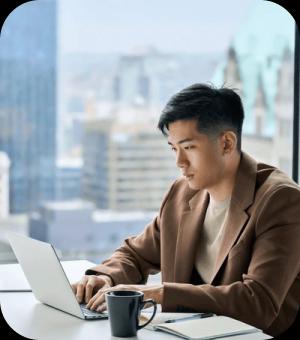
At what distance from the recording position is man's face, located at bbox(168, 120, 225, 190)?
227 cm

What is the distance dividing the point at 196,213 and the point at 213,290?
0.47 metres

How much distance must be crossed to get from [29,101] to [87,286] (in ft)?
8.04

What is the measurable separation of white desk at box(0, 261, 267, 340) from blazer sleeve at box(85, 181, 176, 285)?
352 millimetres

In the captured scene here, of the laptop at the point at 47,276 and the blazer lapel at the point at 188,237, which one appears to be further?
the blazer lapel at the point at 188,237

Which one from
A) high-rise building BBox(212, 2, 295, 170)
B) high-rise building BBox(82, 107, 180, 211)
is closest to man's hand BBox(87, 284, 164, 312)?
high-rise building BBox(212, 2, 295, 170)

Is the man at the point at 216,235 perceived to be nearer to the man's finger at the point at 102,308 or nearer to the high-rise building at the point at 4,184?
the man's finger at the point at 102,308

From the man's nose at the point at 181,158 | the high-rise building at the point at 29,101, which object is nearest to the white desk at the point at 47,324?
the man's nose at the point at 181,158

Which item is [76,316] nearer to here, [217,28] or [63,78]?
[63,78]

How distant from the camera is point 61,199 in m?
4.66

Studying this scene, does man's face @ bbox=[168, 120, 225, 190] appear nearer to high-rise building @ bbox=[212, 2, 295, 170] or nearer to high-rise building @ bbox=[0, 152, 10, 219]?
high-rise building @ bbox=[212, 2, 295, 170]

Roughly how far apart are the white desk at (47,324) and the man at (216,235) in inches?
4.2

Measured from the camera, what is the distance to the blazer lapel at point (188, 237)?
7.69 feet

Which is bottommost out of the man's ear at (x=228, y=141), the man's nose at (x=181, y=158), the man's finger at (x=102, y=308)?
the man's finger at (x=102, y=308)

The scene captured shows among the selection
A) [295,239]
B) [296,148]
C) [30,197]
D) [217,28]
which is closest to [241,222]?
[295,239]
